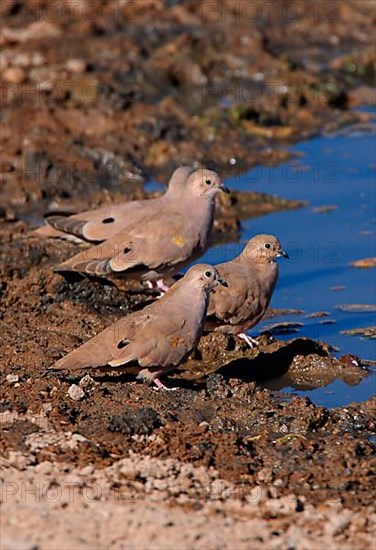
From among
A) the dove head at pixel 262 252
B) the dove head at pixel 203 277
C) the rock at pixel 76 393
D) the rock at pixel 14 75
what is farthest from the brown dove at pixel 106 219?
the rock at pixel 14 75

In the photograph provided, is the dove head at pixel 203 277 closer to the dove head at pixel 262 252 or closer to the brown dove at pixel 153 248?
the dove head at pixel 262 252

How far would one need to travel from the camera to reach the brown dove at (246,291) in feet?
29.6

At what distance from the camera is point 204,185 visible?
10.5 meters

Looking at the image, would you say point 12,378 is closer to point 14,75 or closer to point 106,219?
point 106,219

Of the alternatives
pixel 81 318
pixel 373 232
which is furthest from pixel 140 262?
pixel 373 232

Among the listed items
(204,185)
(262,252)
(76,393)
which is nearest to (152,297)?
(204,185)

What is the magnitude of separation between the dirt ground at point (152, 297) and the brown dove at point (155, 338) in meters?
0.17

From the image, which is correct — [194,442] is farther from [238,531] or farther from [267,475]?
[238,531]

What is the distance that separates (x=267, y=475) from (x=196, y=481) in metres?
0.37

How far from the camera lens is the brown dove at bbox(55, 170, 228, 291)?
9883 millimetres

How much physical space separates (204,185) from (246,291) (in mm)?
1683

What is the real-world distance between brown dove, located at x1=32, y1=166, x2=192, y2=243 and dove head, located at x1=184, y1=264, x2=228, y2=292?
1880mm

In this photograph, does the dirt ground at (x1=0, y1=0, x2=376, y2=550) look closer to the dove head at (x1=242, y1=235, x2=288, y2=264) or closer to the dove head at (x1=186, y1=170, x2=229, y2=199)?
the dove head at (x1=242, y1=235, x2=288, y2=264)

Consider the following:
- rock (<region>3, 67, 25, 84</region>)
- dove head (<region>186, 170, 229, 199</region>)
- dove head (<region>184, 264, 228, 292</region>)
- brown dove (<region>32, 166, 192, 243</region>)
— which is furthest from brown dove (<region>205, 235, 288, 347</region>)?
rock (<region>3, 67, 25, 84</region>)
